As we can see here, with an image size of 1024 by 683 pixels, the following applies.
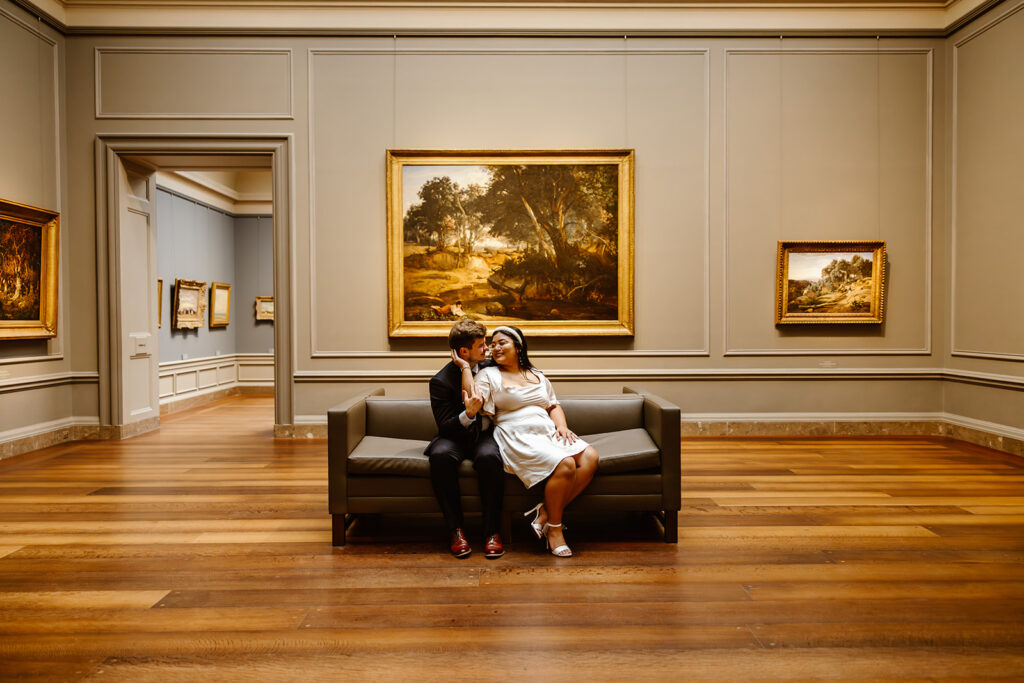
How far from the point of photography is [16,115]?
22.7ft

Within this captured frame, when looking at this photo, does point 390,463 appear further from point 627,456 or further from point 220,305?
point 220,305

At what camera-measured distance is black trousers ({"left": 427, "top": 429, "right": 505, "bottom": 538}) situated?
12.9 ft

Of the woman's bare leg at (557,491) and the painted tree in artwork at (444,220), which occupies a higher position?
the painted tree in artwork at (444,220)

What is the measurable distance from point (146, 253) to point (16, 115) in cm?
205

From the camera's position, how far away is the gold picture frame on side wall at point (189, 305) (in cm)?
1073

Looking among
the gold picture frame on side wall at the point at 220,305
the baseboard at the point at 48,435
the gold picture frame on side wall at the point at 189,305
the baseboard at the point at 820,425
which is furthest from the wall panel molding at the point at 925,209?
the gold picture frame on side wall at the point at 220,305

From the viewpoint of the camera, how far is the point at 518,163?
7.64 metres

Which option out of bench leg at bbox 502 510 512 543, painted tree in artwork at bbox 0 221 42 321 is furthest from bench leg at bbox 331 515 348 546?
painted tree in artwork at bbox 0 221 42 321

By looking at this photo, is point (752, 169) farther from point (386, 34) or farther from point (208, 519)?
point (208, 519)

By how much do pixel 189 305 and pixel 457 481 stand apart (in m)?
9.11

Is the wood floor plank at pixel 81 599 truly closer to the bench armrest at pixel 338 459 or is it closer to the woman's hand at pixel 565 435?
the bench armrest at pixel 338 459

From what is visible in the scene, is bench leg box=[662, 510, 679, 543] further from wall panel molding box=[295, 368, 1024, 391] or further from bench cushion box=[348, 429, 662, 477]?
wall panel molding box=[295, 368, 1024, 391]

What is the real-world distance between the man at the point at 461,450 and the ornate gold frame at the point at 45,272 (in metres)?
5.65

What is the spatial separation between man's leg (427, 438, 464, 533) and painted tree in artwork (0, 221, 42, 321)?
5696mm
